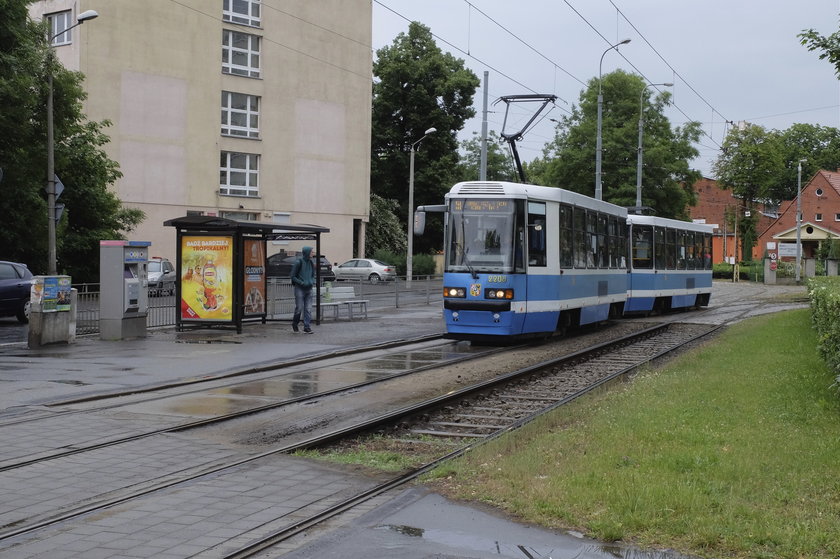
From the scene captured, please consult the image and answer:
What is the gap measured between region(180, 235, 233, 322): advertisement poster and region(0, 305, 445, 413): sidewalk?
516 millimetres

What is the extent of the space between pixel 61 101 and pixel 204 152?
804 inches

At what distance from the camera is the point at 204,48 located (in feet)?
163

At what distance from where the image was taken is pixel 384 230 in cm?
6669

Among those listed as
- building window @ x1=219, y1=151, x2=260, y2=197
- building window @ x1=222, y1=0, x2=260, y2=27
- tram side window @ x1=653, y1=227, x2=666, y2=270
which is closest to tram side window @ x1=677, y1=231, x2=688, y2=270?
tram side window @ x1=653, y1=227, x2=666, y2=270

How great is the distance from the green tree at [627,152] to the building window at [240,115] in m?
29.2

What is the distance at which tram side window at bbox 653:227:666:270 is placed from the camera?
98.2 ft

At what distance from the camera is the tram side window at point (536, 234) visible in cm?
1908

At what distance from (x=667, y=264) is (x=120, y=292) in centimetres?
1826

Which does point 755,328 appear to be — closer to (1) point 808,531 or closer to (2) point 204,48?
(1) point 808,531

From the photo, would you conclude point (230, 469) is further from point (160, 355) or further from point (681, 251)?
point (681, 251)

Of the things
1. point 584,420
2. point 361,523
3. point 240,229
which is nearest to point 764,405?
point 584,420

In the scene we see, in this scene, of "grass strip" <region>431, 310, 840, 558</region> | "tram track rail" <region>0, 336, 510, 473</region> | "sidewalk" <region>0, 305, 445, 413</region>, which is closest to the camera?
"grass strip" <region>431, 310, 840, 558</region>

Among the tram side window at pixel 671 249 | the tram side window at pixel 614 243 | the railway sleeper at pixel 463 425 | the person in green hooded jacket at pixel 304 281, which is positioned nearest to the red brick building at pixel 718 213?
the tram side window at pixel 671 249

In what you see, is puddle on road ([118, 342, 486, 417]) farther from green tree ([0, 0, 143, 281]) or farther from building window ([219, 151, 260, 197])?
building window ([219, 151, 260, 197])
